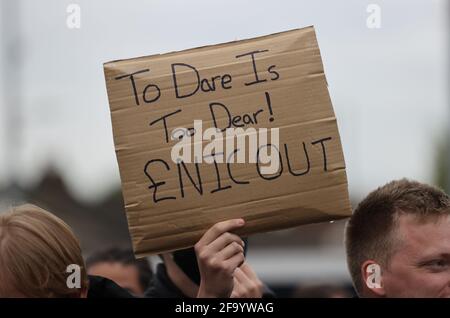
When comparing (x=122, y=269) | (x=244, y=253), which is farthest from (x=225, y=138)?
(x=122, y=269)

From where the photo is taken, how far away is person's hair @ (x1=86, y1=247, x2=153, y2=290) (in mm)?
5969

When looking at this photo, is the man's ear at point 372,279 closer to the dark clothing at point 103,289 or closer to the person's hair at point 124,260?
the dark clothing at point 103,289

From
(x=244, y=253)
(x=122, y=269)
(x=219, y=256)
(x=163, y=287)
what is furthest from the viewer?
(x=122, y=269)

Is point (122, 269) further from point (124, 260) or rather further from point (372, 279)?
point (372, 279)

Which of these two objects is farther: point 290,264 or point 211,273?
point 290,264

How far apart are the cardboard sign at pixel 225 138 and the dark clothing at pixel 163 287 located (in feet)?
4.48

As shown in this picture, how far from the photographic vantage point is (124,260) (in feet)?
19.5

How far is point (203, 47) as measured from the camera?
11.1 ft

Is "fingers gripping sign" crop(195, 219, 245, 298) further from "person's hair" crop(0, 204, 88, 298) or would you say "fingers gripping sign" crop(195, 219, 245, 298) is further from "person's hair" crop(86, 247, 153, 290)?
"person's hair" crop(86, 247, 153, 290)

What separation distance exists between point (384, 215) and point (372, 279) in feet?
0.76

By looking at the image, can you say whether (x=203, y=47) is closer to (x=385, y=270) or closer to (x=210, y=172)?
(x=210, y=172)

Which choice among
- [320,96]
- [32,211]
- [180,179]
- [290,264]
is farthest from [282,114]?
[290,264]
